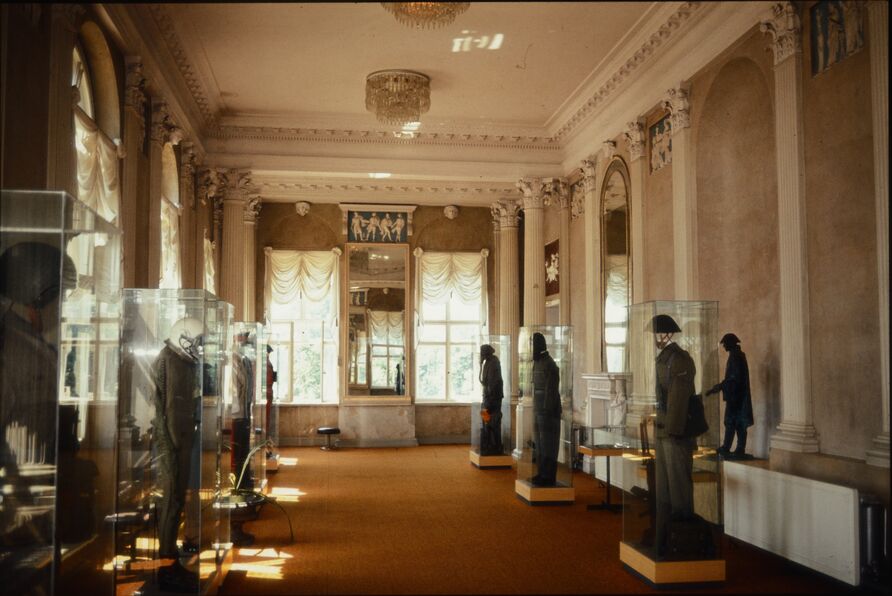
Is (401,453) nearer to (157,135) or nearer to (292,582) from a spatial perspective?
(157,135)

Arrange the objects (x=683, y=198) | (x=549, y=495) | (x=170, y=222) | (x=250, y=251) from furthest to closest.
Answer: (x=250, y=251), (x=170, y=222), (x=549, y=495), (x=683, y=198)

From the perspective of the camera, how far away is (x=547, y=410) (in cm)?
956

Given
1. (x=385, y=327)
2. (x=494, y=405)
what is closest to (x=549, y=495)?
(x=494, y=405)

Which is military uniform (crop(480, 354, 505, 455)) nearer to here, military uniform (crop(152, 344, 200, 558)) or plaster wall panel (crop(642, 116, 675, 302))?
plaster wall panel (crop(642, 116, 675, 302))

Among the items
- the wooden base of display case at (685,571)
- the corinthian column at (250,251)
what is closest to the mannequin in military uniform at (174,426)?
the wooden base of display case at (685,571)

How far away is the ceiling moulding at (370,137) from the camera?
43.4ft

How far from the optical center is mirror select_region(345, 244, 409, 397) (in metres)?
17.3

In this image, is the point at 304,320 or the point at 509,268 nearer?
the point at 509,268

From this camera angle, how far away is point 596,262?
1236 cm

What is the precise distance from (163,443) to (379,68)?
22.8 ft

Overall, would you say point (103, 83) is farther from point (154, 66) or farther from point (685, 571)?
point (685, 571)

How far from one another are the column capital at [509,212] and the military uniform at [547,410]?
745 cm

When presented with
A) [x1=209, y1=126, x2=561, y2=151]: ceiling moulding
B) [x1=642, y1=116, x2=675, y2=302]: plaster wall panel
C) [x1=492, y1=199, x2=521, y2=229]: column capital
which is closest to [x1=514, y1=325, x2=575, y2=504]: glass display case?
[x1=642, y1=116, x2=675, y2=302]: plaster wall panel

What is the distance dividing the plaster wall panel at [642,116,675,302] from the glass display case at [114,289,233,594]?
632 cm
